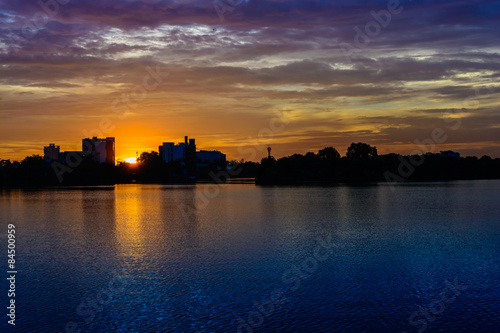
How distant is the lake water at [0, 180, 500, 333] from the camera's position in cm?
2020

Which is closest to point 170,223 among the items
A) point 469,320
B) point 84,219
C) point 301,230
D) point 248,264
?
point 84,219

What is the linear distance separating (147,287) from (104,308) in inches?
136

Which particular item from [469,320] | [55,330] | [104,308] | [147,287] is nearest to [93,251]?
[147,287]

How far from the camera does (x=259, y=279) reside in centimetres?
2673

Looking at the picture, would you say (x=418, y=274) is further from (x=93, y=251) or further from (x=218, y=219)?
(x=218, y=219)

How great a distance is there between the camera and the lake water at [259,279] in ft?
66.3

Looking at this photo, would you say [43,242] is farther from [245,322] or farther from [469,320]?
[469,320]

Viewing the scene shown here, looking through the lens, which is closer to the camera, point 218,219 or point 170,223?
point 170,223

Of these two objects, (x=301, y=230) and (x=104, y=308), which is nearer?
(x=104, y=308)

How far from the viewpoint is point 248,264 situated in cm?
3061

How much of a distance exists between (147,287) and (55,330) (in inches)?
253

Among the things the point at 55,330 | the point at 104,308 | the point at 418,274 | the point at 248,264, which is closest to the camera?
the point at 55,330

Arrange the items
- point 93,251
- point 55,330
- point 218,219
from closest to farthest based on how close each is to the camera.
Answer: point 55,330 < point 93,251 < point 218,219

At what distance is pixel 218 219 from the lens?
58938 millimetres
